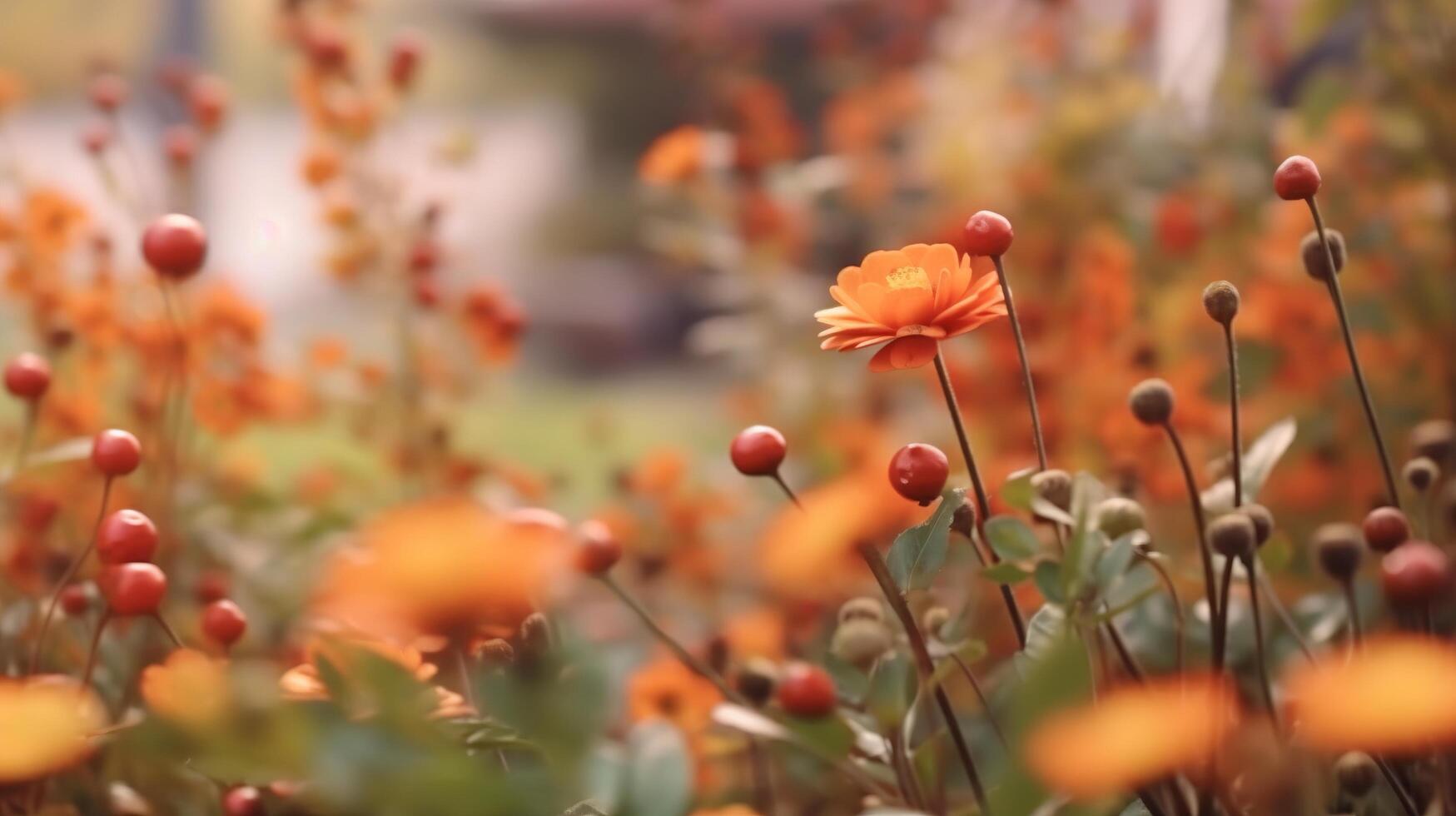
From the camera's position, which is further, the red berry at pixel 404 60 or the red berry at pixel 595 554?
the red berry at pixel 404 60

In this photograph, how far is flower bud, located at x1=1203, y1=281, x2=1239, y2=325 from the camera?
35cm

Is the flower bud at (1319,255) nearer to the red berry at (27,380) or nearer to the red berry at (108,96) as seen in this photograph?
the red berry at (27,380)

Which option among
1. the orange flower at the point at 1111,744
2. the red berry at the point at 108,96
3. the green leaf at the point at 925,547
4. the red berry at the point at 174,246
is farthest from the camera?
the red berry at the point at 108,96

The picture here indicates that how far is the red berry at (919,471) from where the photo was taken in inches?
13.2

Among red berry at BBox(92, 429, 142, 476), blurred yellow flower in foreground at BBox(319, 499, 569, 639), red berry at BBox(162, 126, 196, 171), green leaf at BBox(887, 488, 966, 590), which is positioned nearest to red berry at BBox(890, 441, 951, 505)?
green leaf at BBox(887, 488, 966, 590)

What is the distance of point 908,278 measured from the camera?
34 centimetres

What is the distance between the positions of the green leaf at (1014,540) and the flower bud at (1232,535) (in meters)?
0.04

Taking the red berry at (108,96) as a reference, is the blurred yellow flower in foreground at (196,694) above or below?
below

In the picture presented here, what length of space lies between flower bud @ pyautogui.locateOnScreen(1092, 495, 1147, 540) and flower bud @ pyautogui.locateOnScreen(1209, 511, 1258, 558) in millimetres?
26

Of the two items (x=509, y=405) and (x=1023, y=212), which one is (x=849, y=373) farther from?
(x=509, y=405)

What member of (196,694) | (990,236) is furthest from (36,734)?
(990,236)

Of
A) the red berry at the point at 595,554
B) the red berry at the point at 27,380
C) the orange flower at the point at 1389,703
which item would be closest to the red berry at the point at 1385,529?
the orange flower at the point at 1389,703

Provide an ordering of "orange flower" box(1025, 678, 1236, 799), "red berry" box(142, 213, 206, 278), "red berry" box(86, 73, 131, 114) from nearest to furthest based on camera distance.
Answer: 1. "orange flower" box(1025, 678, 1236, 799)
2. "red berry" box(142, 213, 206, 278)
3. "red berry" box(86, 73, 131, 114)

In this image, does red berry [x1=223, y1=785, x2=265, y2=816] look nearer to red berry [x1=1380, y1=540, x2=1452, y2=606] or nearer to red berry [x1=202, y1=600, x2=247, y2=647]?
red berry [x1=202, y1=600, x2=247, y2=647]
